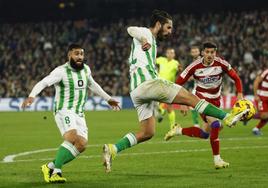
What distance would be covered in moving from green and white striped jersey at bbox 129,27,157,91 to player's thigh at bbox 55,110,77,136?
0.98 meters

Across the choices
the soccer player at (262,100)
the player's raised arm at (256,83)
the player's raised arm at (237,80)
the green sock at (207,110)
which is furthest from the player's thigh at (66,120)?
the soccer player at (262,100)

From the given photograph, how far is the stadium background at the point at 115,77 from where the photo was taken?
11.0m

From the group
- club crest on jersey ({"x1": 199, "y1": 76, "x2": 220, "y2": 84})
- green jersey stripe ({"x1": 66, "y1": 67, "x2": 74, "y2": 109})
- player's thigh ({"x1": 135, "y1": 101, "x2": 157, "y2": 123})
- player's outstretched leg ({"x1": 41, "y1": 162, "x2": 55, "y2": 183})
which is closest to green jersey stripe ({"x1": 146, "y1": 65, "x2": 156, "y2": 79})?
player's thigh ({"x1": 135, "y1": 101, "x2": 157, "y2": 123})

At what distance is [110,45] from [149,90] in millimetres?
35172

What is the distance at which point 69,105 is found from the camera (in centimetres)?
1043

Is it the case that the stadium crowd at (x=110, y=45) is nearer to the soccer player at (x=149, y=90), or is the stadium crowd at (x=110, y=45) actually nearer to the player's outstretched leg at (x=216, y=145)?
the player's outstretched leg at (x=216, y=145)

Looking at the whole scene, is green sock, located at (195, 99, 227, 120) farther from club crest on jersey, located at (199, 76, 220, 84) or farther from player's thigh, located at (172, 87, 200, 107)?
club crest on jersey, located at (199, 76, 220, 84)

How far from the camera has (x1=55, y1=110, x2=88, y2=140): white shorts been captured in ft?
33.6

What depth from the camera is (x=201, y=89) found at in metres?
13.0

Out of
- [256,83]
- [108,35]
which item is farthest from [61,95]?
[108,35]

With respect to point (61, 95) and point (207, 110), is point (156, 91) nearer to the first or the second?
point (207, 110)

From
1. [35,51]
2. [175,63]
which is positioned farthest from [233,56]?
[175,63]

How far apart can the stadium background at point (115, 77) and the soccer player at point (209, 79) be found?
54 cm

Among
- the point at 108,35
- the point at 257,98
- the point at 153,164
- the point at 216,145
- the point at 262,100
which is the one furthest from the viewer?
the point at 108,35
